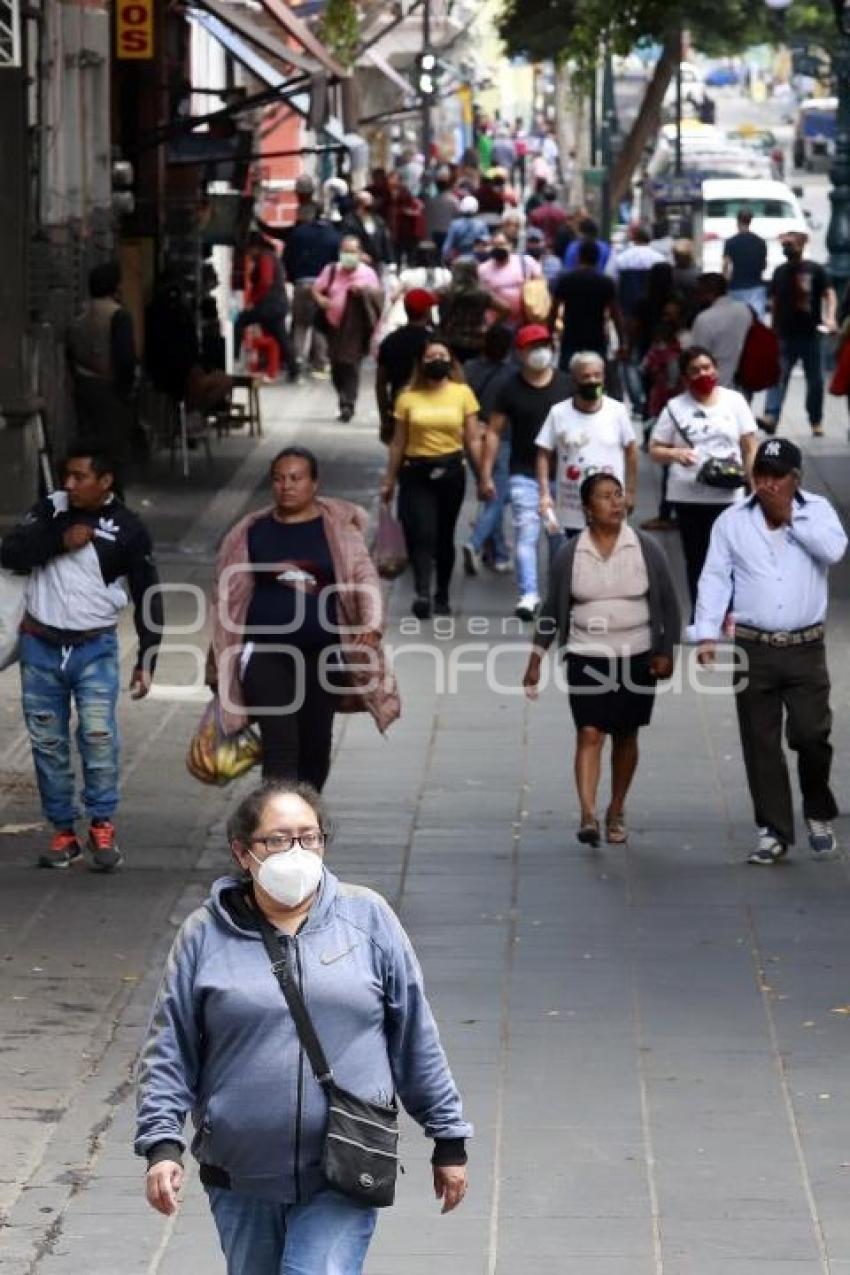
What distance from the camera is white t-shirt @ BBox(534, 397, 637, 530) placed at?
631 inches

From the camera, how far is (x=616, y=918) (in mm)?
11070

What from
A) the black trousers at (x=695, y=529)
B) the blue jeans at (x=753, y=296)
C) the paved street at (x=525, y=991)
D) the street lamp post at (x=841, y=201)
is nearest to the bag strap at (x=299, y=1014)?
the paved street at (x=525, y=991)

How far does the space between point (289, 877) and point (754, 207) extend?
3949cm

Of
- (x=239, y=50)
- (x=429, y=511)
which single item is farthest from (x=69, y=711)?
(x=239, y=50)

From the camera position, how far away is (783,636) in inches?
463

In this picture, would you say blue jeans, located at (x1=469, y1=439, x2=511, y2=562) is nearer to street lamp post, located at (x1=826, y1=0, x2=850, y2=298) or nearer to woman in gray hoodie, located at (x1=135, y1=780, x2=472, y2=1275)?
woman in gray hoodie, located at (x1=135, y1=780, x2=472, y2=1275)

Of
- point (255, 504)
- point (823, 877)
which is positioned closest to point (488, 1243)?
point (823, 877)

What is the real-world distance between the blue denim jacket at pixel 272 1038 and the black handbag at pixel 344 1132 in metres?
0.02

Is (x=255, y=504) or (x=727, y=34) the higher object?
(x=727, y=34)

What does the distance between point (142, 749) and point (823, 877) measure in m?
3.69

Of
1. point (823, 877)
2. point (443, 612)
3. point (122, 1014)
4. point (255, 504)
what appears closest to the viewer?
point (122, 1014)

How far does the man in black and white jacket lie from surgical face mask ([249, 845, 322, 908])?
18.7 feet

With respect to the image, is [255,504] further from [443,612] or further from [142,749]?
[142,749]

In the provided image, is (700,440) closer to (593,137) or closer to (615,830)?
(615,830)
